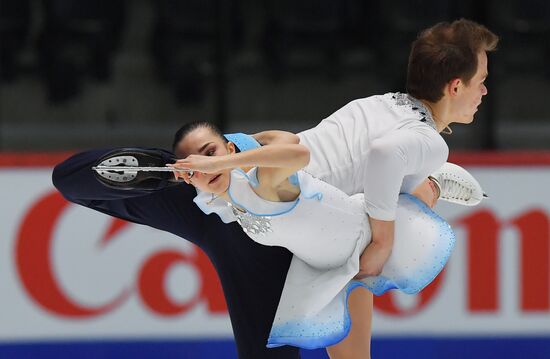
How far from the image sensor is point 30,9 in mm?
4836

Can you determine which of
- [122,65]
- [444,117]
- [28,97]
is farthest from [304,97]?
[444,117]

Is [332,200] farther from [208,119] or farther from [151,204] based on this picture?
[208,119]

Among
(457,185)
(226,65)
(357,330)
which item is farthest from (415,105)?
(226,65)

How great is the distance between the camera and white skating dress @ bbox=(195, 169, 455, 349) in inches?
107

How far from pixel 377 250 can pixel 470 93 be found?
1.44 ft

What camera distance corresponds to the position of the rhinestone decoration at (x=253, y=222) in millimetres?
2744

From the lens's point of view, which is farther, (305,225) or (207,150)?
(305,225)

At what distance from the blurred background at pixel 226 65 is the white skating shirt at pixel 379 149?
79.4 inches

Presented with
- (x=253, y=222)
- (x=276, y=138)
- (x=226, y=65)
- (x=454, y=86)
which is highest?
(x=454, y=86)

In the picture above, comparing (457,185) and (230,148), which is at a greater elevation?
(230,148)

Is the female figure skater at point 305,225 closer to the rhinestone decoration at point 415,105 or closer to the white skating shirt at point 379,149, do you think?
the white skating shirt at point 379,149

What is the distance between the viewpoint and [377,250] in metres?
2.88

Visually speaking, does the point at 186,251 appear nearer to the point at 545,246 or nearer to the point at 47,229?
the point at 47,229

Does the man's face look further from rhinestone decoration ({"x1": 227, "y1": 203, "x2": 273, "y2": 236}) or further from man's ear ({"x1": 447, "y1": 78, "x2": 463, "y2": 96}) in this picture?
rhinestone decoration ({"x1": 227, "y1": 203, "x2": 273, "y2": 236})
